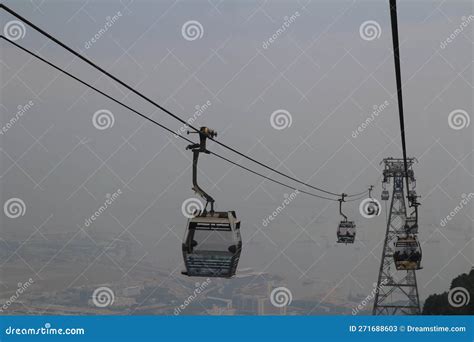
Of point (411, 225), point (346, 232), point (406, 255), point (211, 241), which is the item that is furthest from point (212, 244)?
point (411, 225)

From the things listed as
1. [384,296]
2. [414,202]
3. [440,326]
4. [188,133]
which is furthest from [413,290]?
[188,133]

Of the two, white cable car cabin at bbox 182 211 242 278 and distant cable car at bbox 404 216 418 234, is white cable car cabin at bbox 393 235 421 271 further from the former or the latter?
→ white cable car cabin at bbox 182 211 242 278

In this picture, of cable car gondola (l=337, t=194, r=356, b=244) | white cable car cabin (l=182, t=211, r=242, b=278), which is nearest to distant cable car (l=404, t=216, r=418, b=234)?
cable car gondola (l=337, t=194, r=356, b=244)

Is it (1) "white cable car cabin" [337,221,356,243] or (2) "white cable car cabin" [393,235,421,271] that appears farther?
(1) "white cable car cabin" [337,221,356,243]

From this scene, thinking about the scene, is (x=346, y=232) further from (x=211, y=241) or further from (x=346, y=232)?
(x=211, y=241)

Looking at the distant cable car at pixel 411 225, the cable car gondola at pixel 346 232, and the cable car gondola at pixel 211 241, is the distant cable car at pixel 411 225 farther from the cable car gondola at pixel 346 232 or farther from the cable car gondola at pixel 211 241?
the cable car gondola at pixel 211 241

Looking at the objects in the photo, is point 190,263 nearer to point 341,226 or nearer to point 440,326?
point 440,326

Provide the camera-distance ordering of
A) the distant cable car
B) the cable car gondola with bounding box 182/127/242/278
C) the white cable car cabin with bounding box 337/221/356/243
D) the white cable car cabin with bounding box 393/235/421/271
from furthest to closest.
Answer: the distant cable car, the white cable car cabin with bounding box 337/221/356/243, the white cable car cabin with bounding box 393/235/421/271, the cable car gondola with bounding box 182/127/242/278
